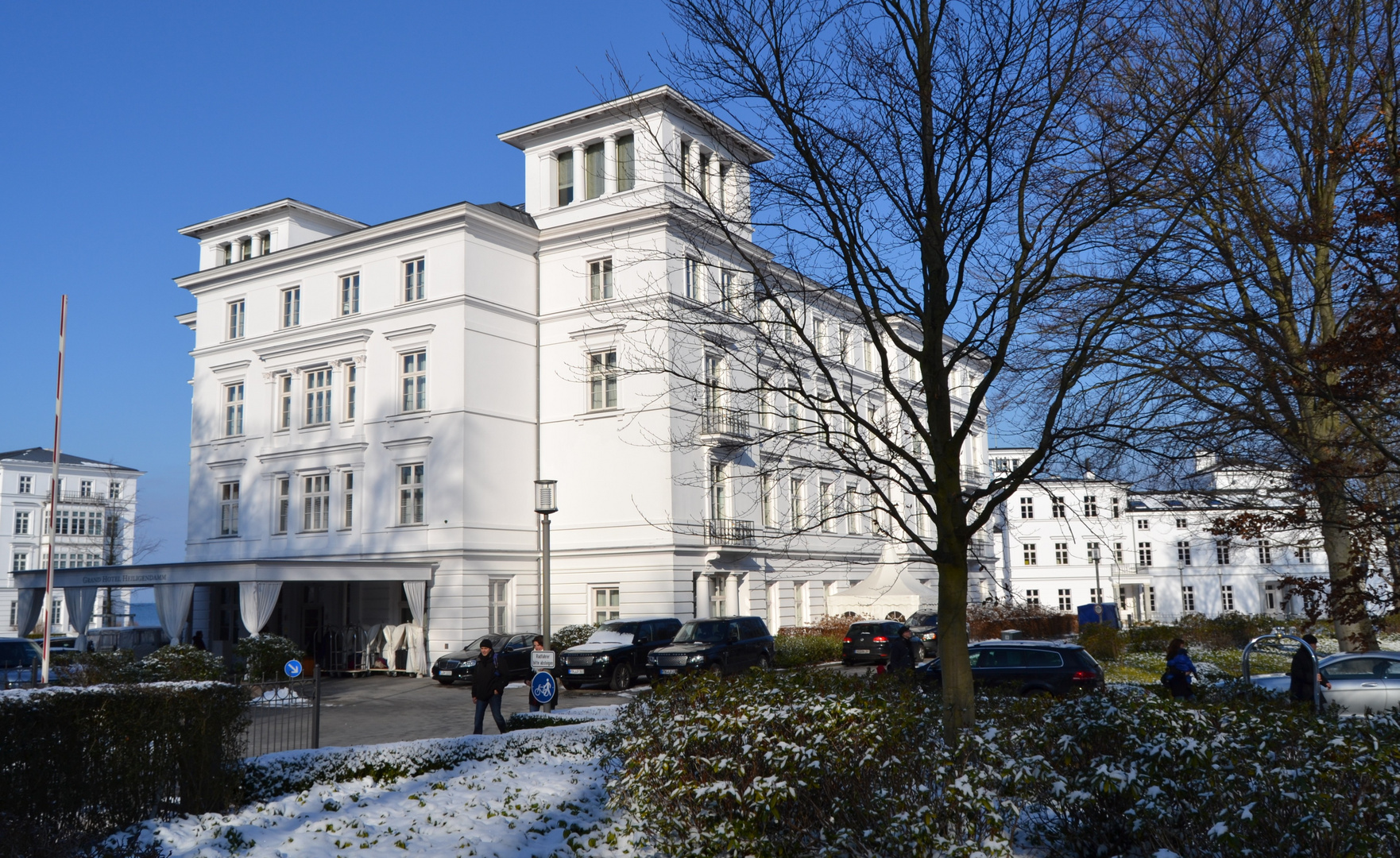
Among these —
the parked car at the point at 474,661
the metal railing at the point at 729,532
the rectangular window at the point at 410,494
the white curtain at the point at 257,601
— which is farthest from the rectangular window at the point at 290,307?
the metal railing at the point at 729,532

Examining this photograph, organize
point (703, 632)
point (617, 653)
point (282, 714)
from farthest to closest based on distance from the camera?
point (703, 632), point (617, 653), point (282, 714)

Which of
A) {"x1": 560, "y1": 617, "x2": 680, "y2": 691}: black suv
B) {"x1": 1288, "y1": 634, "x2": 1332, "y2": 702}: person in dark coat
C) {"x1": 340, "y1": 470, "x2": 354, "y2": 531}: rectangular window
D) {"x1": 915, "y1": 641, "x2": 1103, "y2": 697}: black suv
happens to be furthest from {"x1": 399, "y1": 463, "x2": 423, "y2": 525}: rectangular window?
{"x1": 1288, "y1": 634, "x2": 1332, "y2": 702}: person in dark coat

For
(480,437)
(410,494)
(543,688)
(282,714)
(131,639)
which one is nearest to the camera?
(282,714)

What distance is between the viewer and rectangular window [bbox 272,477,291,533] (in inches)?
1574

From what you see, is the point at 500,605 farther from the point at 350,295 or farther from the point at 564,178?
the point at 564,178

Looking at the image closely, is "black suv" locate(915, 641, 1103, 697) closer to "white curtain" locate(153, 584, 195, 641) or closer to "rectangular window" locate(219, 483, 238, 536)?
"white curtain" locate(153, 584, 195, 641)

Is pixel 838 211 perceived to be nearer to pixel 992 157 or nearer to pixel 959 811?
pixel 992 157

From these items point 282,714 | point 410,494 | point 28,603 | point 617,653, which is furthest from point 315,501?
point 282,714

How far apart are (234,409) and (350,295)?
23.8 feet

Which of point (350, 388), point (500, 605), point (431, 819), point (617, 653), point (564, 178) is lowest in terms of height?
point (431, 819)

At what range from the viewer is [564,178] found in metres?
39.2

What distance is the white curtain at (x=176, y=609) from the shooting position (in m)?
32.6

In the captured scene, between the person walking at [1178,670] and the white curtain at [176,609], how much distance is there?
2702 cm

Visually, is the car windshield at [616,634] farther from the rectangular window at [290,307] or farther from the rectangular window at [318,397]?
the rectangular window at [290,307]
